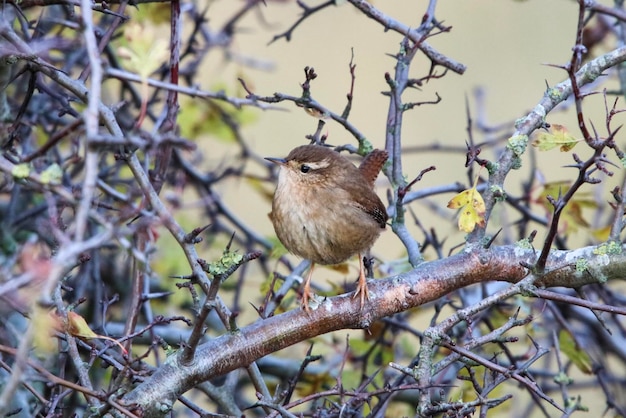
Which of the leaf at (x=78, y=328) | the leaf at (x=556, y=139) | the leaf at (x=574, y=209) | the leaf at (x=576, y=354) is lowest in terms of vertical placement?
the leaf at (x=78, y=328)

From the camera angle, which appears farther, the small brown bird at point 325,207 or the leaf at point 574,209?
the leaf at point 574,209

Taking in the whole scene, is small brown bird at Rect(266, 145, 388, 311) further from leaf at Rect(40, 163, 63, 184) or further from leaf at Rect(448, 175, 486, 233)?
leaf at Rect(40, 163, 63, 184)

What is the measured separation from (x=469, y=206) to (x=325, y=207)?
1.06m

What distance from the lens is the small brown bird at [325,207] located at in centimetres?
360

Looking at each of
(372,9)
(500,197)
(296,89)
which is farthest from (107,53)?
(296,89)

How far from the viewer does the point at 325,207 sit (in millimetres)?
3711

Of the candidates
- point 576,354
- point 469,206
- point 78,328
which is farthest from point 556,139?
point 78,328

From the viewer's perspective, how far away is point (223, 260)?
7.16 feet

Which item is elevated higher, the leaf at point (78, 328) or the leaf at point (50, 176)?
the leaf at point (78, 328)

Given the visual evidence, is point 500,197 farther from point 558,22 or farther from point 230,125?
point 558,22

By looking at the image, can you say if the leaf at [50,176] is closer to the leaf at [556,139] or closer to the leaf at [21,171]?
the leaf at [21,171]

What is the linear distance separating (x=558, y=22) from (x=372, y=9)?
5135 mm

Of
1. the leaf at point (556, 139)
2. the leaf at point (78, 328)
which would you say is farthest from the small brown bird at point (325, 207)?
the leaf at point (78, 328)

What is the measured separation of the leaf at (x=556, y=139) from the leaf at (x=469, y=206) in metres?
0.26
